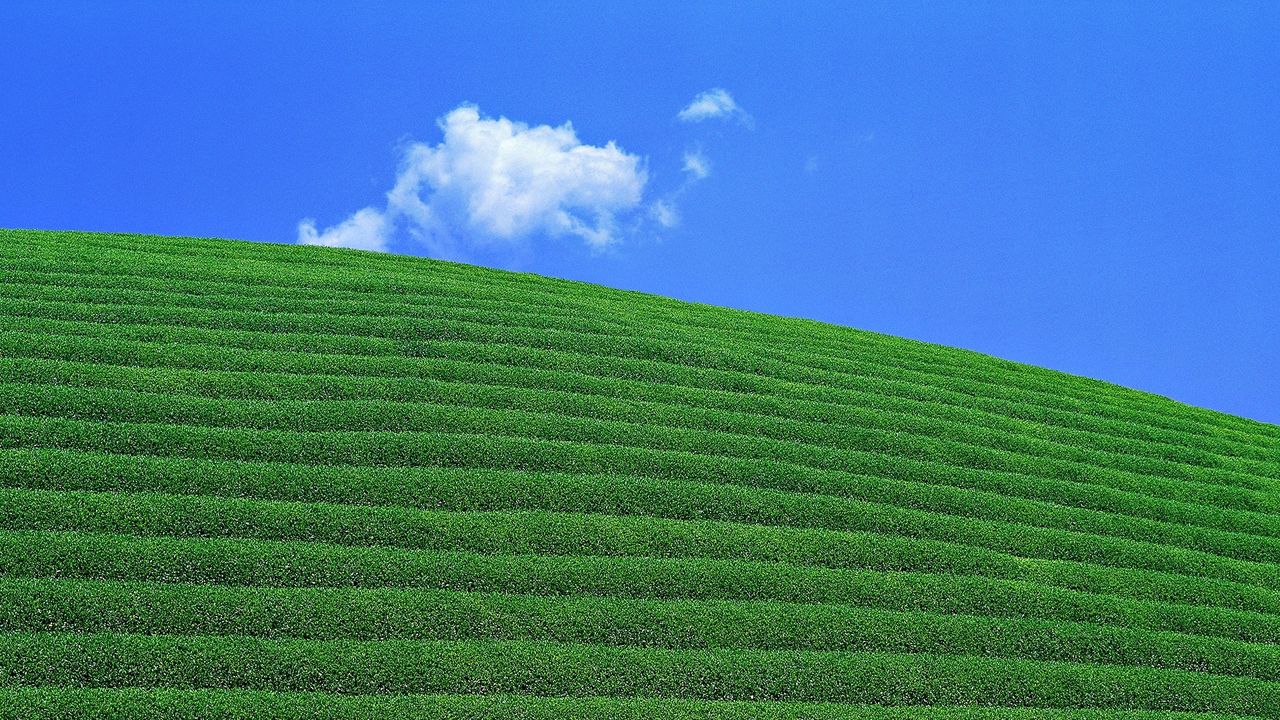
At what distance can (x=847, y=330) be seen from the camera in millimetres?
10688

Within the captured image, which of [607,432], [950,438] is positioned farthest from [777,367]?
[607,432]

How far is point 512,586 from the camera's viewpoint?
5.08 meters

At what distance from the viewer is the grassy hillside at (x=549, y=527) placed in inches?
181

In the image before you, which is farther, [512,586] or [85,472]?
[85,472]

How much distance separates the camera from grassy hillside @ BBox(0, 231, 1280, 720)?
4.61 m

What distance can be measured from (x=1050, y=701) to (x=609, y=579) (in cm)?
247

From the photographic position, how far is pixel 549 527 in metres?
5.50

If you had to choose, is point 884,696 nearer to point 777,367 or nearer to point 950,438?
point 950,438

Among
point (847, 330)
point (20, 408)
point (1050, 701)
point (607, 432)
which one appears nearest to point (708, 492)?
point (607, 432)

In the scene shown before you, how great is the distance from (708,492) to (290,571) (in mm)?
2526

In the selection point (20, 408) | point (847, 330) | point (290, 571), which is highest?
point (847, 330)

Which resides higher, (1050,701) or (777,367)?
(777,367)

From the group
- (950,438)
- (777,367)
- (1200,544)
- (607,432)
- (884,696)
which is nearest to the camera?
(884,696)

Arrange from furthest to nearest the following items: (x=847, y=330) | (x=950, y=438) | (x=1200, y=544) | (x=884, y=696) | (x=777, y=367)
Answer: (x=847, y=330)
(x=777, y=367)
(x=950, y=438)
(x=1200, y=544)
(x=884, y=696)
